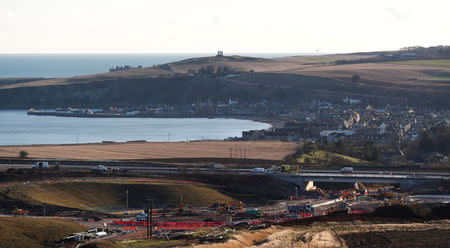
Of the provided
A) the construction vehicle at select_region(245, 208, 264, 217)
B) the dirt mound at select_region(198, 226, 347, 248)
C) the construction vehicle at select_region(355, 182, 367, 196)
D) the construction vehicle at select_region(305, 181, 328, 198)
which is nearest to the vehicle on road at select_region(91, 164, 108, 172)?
the construction vehicle at select_region(305, 181, 328, 198)

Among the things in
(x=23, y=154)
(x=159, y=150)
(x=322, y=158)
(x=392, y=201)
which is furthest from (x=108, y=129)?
(x=392, y=201)

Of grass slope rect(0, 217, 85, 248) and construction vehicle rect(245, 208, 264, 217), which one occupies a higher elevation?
grass slope rect(0, 217, 85, 248)

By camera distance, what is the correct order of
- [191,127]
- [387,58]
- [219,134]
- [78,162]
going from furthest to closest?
[387,58] → [191,127] → [219,134] → [78,162]

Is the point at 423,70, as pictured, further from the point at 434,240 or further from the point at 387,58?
the point at 434,240

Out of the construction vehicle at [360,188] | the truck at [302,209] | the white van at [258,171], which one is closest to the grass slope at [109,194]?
the truck at [302,209]

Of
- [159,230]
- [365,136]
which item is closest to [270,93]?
[365,136]

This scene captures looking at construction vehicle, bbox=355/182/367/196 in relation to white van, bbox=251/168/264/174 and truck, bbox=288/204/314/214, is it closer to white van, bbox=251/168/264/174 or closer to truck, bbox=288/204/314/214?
white van, bbox=251/168/264/174
